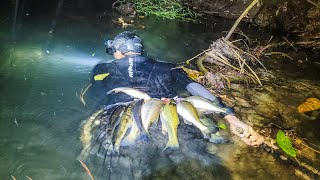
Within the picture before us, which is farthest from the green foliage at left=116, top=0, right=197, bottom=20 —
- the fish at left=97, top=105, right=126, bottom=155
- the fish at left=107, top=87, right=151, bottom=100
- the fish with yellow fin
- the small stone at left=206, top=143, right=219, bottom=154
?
the small stone at left=206, top=143, right=219, bottom=154

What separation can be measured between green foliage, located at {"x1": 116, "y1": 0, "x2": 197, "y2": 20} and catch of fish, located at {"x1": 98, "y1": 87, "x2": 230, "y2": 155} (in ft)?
18.3

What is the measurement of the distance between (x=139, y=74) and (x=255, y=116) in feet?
7.42

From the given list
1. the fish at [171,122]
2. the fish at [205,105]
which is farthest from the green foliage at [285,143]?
the fish at [171,122]

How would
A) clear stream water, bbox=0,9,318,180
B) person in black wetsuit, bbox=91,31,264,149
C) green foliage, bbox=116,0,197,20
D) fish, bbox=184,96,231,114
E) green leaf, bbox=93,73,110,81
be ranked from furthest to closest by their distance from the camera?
green foliage, bbox=116,0,197,20 → green leaf, bbox=93,73,110,81 → person in black wetsuit, bbox=91,31,264,149 → fish, bbox=184,96,231,114 → clear stream water, bbox=0,9,318,180

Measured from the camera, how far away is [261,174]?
405 cm

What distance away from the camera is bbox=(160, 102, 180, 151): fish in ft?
13.0

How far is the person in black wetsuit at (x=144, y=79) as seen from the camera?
4818 mm

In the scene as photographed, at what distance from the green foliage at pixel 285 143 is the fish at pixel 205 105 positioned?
3.17 ft

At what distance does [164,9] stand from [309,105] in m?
6.00

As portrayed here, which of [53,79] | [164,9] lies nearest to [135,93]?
[53,79]

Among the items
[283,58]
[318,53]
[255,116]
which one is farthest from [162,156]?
[318,53]

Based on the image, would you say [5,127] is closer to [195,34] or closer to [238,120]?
[238,120]

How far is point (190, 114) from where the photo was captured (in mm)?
4410

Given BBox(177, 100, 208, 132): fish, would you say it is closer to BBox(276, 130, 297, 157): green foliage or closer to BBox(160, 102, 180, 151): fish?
BBox(160, 102, 180, 151): fish
